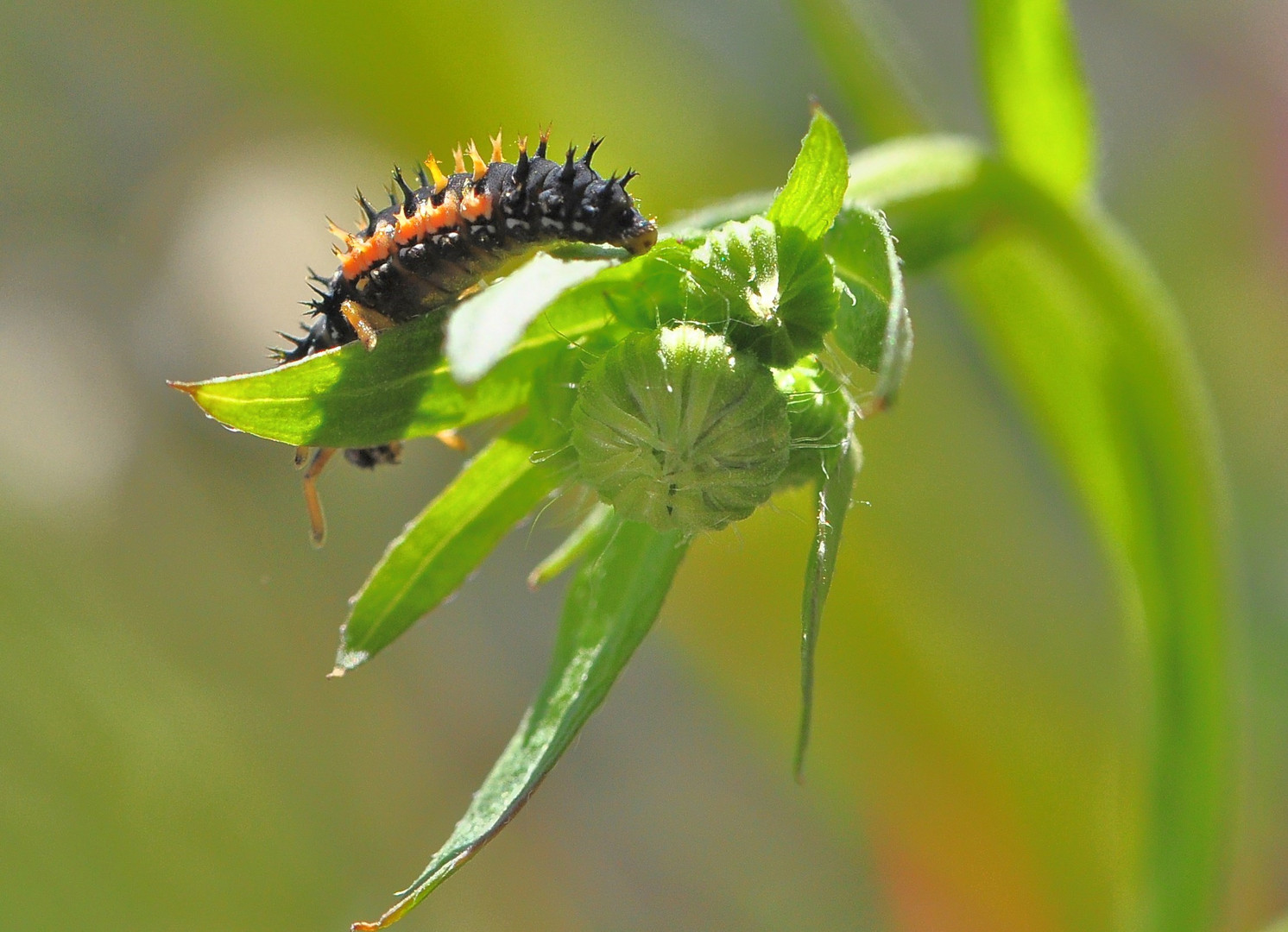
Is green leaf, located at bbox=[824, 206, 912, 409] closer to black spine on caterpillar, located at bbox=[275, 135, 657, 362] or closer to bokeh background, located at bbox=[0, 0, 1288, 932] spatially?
black spine on caterpillar, located at bbox=[275, 135, 657, 362]

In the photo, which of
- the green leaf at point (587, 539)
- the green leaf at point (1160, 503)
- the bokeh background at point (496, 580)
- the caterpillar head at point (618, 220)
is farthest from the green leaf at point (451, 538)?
the bokeh background at point (496, 580)

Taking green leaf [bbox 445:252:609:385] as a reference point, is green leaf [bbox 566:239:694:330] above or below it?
above

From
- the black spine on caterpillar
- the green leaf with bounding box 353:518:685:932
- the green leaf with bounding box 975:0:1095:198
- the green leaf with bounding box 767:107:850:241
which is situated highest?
the green leaf with bounding box 975:0:1095:198

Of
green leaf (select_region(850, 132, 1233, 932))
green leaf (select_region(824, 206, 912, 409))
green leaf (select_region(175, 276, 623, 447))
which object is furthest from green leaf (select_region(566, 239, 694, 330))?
green leaf (select_region(850, 132, 1233, 932))

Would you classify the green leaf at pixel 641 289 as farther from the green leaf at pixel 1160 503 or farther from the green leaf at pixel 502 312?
the green leaf at pixel 1160 503

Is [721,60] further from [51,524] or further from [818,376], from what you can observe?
[818,376]

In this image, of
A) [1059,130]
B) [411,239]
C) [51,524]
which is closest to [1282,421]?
[1059,130]
